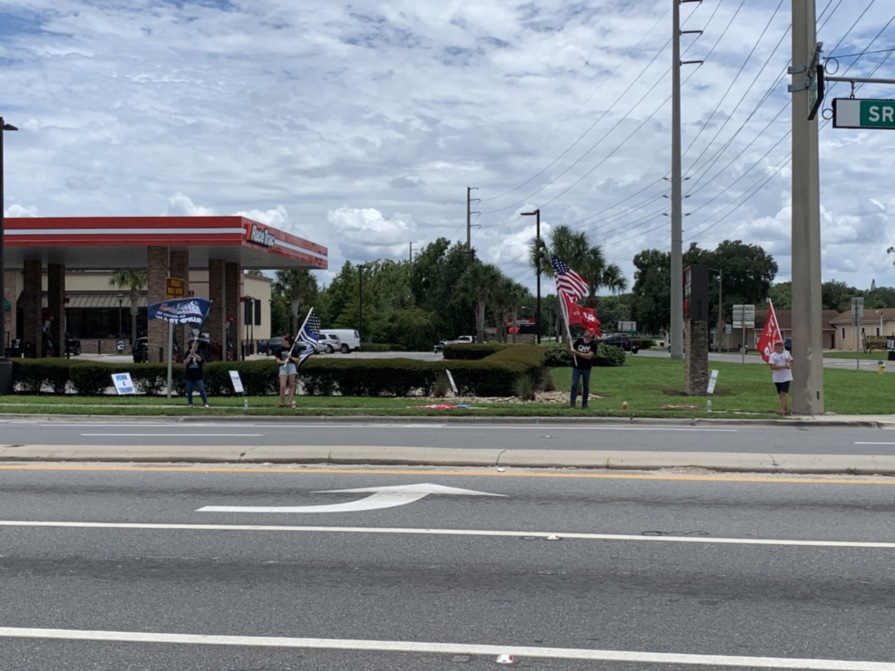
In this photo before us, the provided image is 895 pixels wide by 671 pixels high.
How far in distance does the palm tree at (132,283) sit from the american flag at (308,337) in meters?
40.9

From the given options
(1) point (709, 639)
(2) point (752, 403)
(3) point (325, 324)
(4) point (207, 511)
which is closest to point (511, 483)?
(4) point (207, 511)

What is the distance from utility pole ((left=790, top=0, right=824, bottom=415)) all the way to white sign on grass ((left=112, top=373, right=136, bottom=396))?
16341 mm

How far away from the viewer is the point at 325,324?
3644 inches

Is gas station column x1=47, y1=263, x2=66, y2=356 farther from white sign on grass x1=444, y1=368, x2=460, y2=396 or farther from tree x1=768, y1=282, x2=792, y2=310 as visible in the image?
tree x1=768, y1=282, x2=792, y2=310

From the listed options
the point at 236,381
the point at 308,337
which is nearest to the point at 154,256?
the point at 236,381

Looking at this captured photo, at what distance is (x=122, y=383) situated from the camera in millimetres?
24234

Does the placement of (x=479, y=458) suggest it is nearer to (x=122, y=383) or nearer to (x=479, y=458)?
(x=479, y=458)

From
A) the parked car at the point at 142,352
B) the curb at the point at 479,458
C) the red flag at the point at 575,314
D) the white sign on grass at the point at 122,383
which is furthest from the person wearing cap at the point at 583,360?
the parked car at the point at 142,352

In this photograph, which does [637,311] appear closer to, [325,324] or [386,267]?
[386,267]

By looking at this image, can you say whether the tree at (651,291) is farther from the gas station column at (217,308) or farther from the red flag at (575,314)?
the red flag at (575,314)

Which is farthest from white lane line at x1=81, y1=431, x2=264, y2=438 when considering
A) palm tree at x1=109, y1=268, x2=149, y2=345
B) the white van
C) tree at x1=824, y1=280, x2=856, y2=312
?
tree at x1=824, y1=280, x2=856, y2=312

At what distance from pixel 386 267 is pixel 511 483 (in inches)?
4252

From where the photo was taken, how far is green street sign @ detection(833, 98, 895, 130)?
53.1 ft

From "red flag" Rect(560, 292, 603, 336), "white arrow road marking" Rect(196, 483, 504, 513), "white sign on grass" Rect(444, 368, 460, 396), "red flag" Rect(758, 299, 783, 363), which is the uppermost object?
"red flag" Rect(560, 292, 603, 336)
